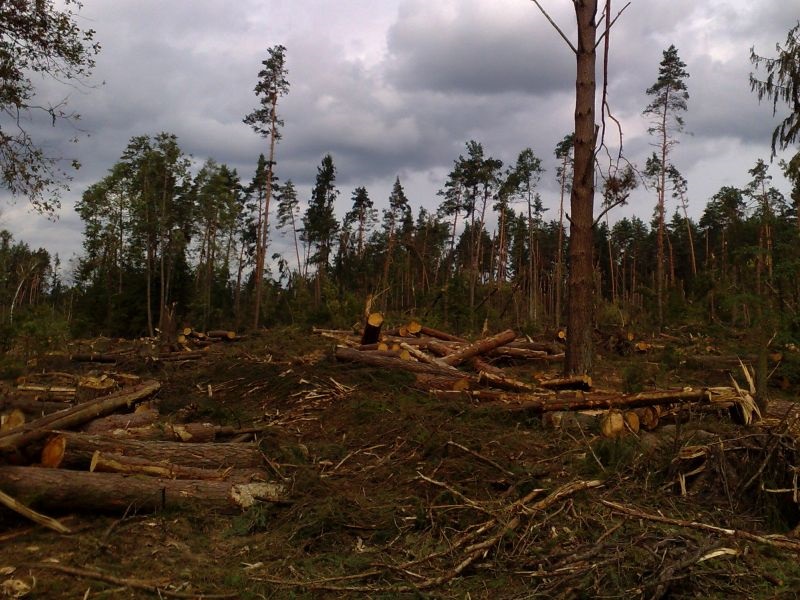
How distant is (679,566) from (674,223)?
57.3 m

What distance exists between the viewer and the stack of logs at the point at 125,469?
15.2 feet

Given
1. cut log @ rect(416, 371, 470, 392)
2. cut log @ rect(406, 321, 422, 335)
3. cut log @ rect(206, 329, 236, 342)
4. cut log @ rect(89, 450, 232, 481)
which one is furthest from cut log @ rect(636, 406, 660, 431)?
cut log @ rect(206, 329, 236, 342)

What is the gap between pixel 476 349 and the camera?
11.7 m

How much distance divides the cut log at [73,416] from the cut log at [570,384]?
571cm

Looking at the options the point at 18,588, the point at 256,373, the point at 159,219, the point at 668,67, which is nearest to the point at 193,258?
the point at 159,219

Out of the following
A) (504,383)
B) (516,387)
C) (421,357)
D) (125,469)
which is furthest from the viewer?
(421,357)

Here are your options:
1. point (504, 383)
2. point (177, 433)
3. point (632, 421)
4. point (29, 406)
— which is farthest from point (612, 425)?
point (29, 406)

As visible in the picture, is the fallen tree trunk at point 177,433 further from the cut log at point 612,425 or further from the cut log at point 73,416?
the cut log at point 612,425

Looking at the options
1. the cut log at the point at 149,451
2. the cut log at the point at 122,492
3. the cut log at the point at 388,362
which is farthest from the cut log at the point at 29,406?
the cut log at the point at 388,362

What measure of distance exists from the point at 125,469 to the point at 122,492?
45cm

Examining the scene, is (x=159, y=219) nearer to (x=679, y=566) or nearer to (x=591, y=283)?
(x=591, y=283)

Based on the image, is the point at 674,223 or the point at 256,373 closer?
the point at 256,373

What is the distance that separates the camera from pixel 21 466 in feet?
15.8

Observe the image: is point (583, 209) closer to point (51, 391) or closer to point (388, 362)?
point (388, 362)
